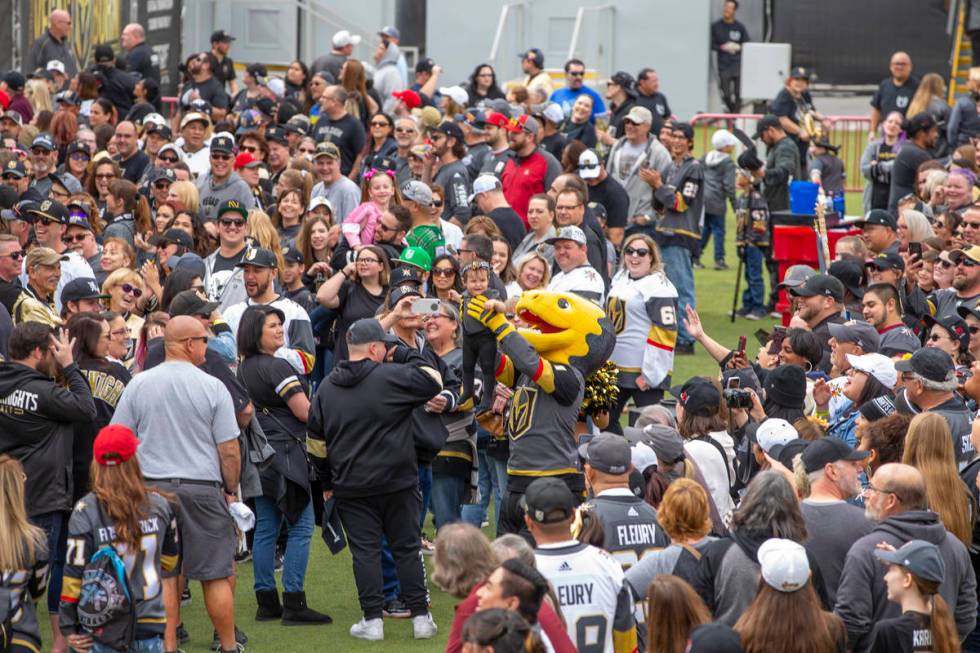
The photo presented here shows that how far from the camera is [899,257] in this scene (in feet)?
34.6

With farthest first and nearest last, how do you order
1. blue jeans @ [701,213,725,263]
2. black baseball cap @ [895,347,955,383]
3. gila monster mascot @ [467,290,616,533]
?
1. blue jeans @ [701,213,725,263]
2. gila monster mascot @ [467,290,616,533]
3. black baseball cap @ [895,347,955,383]

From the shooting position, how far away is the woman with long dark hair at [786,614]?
502 cm

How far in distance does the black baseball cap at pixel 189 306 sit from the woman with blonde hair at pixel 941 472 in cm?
370

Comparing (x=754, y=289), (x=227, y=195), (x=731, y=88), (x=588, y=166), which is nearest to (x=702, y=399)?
(x=588, y=166)

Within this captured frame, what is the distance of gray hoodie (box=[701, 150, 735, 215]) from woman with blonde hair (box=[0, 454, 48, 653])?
11.0m

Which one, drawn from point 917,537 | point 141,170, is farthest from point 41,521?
point 141,170

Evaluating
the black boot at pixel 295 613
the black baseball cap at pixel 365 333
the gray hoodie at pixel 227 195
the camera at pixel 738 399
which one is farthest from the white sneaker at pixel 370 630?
the gray hoodie at pixel 227 195

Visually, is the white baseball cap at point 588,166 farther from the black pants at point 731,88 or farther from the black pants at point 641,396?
the black pants at point 731,88

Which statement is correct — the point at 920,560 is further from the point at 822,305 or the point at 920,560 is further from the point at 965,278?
the point at 965,278

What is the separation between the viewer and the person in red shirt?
13.0 metres

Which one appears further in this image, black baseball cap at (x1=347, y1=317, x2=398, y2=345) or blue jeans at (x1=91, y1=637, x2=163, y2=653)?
black baseball cap at (x1=347, y1=317, x2=398, y2=345)

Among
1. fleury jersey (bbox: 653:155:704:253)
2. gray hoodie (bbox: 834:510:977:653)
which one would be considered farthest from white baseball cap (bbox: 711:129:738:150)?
gray hoodie (bbox: 834:510:977:653)

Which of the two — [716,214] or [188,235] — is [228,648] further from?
[716,214]

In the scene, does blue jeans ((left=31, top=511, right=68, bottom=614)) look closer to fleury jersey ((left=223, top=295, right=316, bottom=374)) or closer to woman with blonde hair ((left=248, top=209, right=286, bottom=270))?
fleury jersey ((left=223, top=295, right=316, bottom=374))
